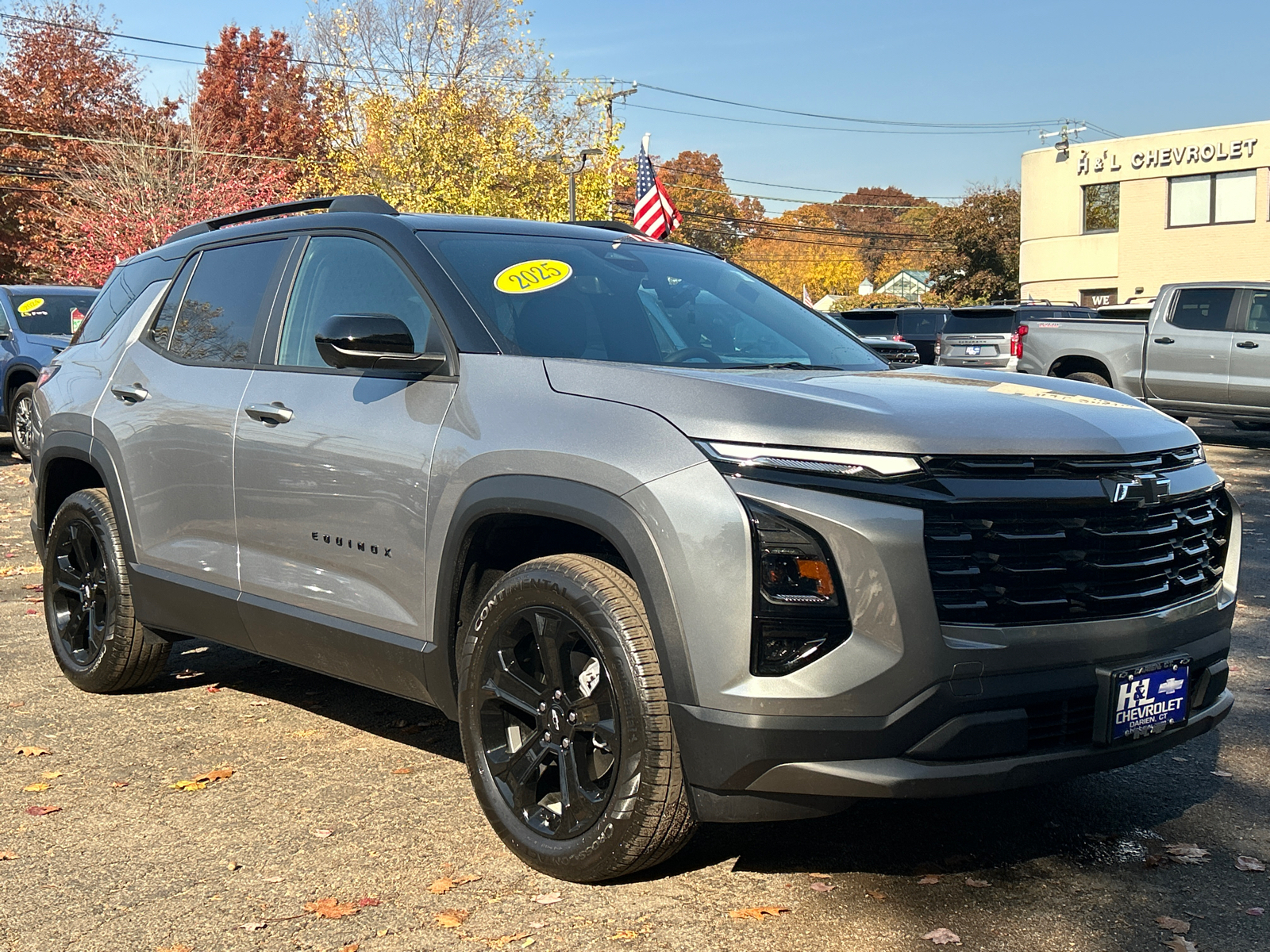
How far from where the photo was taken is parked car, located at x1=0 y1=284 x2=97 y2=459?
48.6 ft

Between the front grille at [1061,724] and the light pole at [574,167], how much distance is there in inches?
1023

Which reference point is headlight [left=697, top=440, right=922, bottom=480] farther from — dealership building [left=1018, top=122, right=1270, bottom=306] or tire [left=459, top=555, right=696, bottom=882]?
dealership building [left=1018, top=122, right=1270, bottom=306]

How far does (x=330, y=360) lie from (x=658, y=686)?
1.50 meters

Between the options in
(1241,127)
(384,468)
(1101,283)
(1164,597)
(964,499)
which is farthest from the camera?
(1101,283)

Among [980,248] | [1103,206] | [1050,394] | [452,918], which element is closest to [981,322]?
[1050,394]

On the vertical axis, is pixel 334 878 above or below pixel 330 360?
below

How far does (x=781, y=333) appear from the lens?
15.3 ft

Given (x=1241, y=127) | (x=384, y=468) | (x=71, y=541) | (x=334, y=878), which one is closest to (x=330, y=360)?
(x=384, y=468)

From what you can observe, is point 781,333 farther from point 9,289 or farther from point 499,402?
point 9,289

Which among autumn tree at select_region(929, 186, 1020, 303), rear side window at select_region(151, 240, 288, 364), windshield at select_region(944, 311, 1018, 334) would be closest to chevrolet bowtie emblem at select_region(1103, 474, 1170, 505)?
rear side window at select_region(151, 240, 288, 364)

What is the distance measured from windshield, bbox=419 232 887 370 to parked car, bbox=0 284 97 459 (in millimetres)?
11633

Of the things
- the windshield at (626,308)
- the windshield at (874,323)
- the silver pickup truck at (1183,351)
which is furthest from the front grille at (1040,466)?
the windshield at (874,323)

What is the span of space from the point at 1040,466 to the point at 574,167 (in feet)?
98.0

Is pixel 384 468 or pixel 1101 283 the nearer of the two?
pixel 384 468
